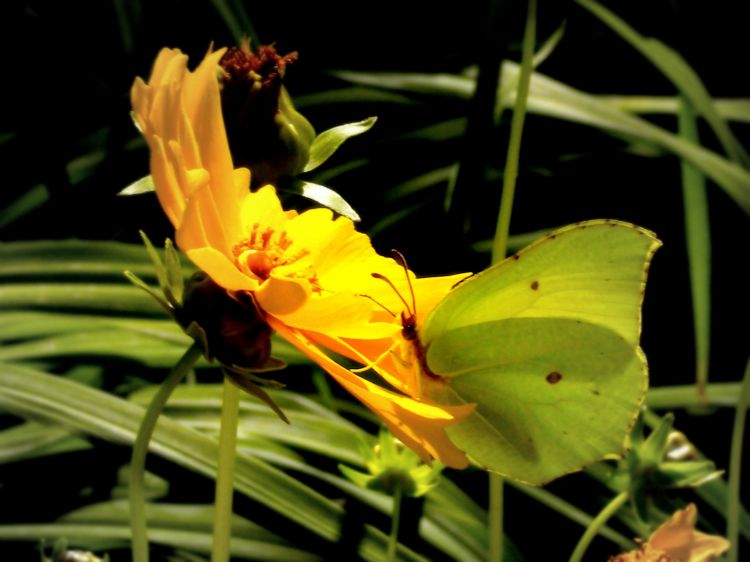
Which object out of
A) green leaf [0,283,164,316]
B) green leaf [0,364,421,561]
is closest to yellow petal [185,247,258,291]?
green leaf [0,364,421,561]

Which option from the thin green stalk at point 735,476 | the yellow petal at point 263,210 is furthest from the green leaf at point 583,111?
the yellow petal at point 263,210

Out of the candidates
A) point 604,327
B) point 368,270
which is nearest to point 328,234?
point 368,270

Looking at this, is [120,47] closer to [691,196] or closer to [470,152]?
→ [470,152]

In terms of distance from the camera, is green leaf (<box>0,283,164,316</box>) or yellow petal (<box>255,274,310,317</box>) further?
green leaf (<box>0,283,164,316</box>)

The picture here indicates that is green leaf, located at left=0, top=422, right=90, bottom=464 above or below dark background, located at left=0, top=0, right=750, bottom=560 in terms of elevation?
below

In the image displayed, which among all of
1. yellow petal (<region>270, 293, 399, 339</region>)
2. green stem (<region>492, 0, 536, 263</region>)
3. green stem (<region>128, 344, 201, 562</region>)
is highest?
green stem (<region>492, 0, 536, 263</region>)

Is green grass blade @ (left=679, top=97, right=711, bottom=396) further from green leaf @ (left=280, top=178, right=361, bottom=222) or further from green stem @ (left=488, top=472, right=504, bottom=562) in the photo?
green leaf @ (left=280, top=178, right=361, bottom=222)

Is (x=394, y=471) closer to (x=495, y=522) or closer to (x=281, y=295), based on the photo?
(x=495, y=522)

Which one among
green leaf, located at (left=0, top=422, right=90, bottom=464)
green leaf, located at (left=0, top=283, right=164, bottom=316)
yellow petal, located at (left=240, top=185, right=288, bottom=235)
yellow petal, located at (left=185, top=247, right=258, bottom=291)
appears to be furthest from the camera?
green leaf, located at (left=0, top=283, right=164, bottom=316)

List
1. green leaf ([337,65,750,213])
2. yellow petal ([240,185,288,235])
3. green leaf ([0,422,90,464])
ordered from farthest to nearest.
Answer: green leaf ([337,65,750,213]) < green leaf ([0,422,90,464]) < yellow petal ([240,185,288,235])
